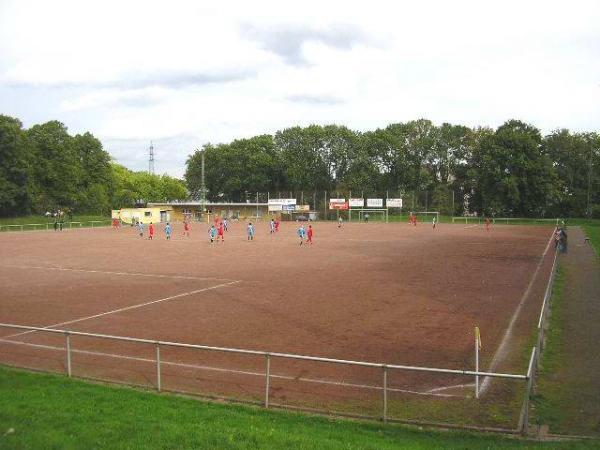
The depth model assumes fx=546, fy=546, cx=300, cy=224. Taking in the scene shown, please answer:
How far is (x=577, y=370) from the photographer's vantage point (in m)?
12.1

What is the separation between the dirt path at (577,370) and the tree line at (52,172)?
8004cm

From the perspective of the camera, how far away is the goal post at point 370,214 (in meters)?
101

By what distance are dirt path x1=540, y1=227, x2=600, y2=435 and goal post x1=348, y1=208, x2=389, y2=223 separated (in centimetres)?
7717

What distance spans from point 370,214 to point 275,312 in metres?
88.0

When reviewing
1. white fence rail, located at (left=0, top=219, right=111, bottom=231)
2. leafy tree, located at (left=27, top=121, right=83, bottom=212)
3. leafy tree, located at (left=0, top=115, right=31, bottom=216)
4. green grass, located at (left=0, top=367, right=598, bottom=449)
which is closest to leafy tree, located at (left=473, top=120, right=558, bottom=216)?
white fence rail, located at (left=0, top=219, right=111, bottom=231)

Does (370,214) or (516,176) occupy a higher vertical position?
(516,176)

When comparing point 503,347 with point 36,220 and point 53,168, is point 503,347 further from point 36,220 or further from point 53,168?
point 53,168

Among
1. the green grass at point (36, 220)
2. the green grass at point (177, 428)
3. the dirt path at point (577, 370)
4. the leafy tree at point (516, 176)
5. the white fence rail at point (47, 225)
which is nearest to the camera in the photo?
the green grass at point (177, 428)

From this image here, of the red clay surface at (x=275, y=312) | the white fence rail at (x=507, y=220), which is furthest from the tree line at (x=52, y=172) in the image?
the white fence rail at (x=507, y=220)

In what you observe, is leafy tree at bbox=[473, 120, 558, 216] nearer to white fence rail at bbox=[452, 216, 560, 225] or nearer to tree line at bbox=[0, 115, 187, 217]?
white fence rail at bbox=[452, 216, 560, 225]

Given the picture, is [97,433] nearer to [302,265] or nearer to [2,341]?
[2,341]

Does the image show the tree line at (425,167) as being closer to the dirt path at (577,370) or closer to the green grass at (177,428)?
the dirt path at (577,370)

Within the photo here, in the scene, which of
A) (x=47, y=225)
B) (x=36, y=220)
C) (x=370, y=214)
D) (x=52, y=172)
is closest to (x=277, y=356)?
(x=47, y=225)

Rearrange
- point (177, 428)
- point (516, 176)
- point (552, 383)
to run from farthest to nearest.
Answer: point (516, 176) < point (552, 383) < point (177, 428)
